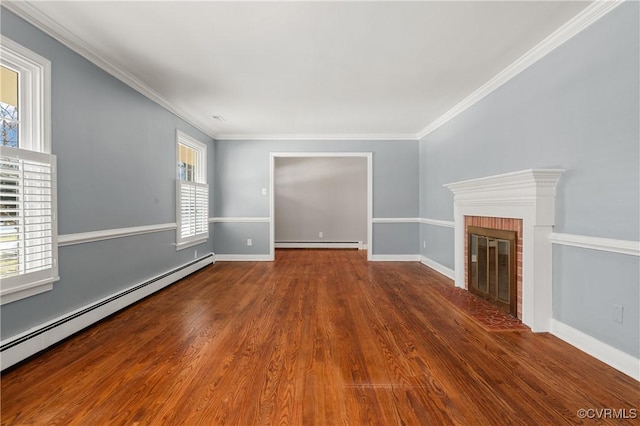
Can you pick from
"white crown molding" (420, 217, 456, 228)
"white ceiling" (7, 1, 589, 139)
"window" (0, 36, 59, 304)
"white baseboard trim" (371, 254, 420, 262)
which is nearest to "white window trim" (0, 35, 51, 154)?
"window" (0, 36, 59, 304)

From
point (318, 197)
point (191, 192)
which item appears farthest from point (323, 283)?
point (318, 197)

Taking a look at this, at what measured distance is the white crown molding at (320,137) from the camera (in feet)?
18.5

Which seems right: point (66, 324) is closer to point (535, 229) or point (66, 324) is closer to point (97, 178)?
point (97, 178)

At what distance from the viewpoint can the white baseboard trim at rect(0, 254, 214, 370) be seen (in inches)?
76.1

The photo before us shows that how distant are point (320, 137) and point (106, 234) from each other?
12.8 feet

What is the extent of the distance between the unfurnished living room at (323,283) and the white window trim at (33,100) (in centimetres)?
2

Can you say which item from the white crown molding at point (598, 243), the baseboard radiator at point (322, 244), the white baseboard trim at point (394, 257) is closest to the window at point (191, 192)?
the baseboard radiator at point (322, 244)

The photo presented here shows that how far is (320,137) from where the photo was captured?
5664 mm

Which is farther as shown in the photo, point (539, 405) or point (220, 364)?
point (220, 364)

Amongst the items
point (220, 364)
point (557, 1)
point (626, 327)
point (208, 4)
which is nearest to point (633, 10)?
point (557, 1)

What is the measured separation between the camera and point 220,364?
1.99 metres

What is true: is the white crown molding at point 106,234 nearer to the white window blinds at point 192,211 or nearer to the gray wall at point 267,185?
the white window blinds at point 192,211

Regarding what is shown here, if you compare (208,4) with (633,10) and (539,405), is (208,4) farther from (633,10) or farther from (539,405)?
(539,405)

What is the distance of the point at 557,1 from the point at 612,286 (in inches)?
79.2
